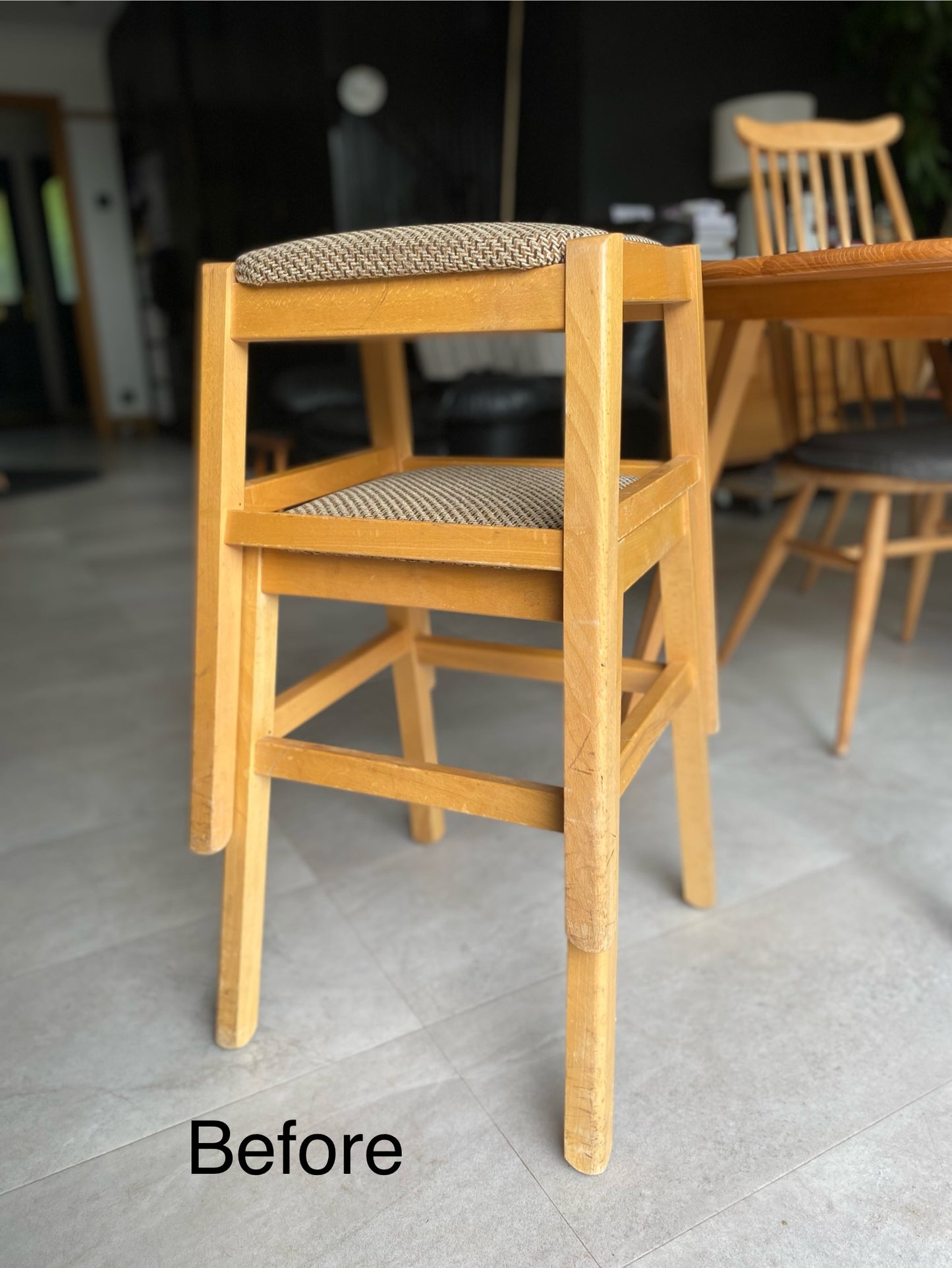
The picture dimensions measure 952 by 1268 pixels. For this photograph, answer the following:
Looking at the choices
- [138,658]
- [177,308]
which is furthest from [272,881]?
[177,308]

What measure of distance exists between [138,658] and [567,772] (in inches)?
62.8

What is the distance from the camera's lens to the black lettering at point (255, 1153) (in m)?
0.80

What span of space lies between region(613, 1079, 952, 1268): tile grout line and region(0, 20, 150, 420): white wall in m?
7.20

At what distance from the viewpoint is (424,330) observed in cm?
69

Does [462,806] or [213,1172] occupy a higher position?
[462,806]

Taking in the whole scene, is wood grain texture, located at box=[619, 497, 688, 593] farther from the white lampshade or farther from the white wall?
the white wall

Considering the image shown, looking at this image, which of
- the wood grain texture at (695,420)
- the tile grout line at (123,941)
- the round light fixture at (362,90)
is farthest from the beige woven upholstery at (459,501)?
the round light fixture at (362,90)

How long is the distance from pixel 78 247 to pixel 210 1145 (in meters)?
7.14

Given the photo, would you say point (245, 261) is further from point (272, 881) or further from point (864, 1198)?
point (864, 1198)

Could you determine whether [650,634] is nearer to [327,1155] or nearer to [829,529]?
[327,1155]

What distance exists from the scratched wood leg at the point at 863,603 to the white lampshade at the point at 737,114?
278 centimetres

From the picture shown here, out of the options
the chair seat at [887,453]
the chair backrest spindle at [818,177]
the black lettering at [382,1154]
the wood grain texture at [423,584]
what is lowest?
the black lettering at [382,1154]

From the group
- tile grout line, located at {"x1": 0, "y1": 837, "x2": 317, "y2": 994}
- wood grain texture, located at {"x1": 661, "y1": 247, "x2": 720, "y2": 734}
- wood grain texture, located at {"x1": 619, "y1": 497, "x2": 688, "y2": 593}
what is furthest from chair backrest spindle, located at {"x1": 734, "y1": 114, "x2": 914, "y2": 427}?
tile grout line, located at {"x1": 0, "y1": 837, "x2": 317, "y2": 994}

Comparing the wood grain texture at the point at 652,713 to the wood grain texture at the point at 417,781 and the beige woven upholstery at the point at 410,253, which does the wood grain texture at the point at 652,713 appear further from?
the beige woven upholstery at the point at 410,253
